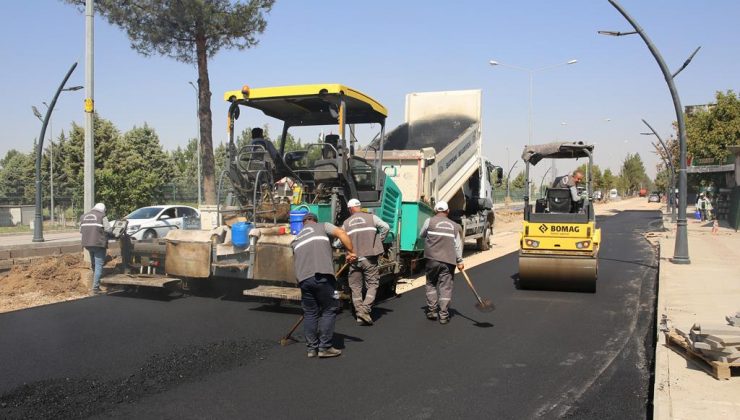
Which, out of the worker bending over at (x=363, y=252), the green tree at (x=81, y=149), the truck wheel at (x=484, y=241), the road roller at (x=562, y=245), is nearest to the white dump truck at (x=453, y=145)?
the truck wheel at (x=484, y=241)

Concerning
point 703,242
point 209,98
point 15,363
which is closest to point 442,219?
point 15,363

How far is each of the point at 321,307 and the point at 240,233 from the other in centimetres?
237

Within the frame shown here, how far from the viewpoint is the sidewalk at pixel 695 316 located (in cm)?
431

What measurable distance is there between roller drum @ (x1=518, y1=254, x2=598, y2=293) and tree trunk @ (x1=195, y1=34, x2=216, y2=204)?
11.3m

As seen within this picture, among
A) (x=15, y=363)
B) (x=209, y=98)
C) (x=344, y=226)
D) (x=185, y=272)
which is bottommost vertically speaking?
(x=15, y=363)

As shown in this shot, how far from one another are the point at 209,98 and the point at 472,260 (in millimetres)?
9649

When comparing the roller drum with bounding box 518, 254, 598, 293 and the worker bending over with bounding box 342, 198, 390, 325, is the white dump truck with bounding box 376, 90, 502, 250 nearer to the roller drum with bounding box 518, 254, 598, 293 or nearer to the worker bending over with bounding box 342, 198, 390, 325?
the roller drum with bounding box 518, 254, 598, 293

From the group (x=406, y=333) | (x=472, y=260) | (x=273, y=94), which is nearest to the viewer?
(x=406, y=333)

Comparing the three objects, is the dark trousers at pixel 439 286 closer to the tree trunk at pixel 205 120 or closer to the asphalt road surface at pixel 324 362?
the asphalt road surface at pixel 324 362

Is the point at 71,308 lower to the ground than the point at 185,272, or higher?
lower

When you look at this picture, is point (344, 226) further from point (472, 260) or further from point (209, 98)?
point (209, 98)

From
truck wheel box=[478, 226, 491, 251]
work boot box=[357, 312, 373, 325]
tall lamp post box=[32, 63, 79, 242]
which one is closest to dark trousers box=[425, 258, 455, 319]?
work boot box=[357, 312, 373, 325]

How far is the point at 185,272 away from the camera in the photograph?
26.5ft

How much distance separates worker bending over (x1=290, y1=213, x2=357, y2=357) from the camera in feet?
19.0
